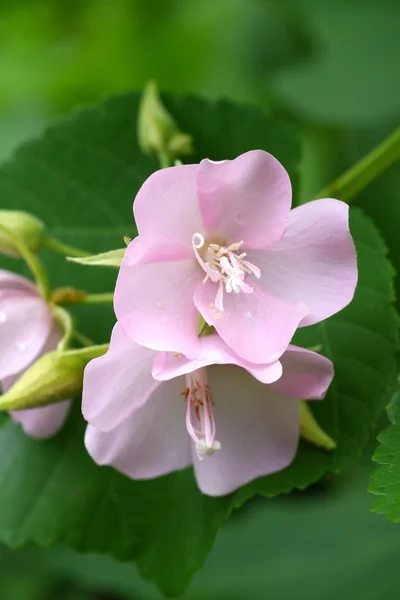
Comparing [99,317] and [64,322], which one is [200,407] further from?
[99,317]

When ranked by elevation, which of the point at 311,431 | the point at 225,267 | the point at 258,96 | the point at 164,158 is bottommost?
the point at 258,96

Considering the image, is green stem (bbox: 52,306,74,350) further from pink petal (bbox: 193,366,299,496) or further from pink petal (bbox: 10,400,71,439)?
pink petal (bbox: 193,366,299,496)

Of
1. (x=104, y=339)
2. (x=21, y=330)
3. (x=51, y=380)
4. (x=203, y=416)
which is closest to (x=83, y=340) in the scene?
(x=104, y=339)

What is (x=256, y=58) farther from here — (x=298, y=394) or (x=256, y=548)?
(x=298, y=394)

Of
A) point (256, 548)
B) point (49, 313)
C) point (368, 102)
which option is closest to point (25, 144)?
point (49, 313)

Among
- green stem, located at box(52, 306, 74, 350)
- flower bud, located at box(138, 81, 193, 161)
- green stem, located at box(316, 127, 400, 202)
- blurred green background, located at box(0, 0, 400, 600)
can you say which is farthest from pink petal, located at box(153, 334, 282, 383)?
blurred green background, located at box(0, 0, 400, 600)

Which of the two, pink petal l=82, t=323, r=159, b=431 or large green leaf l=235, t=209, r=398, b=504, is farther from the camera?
large green leaf l=235, t=209, r=398, b=504

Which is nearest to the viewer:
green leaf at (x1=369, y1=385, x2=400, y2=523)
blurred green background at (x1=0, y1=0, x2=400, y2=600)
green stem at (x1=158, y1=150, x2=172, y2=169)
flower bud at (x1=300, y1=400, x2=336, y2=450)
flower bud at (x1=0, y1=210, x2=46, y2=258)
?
green leaf at (x1=369, y1=385, x2=400, y2=523)
